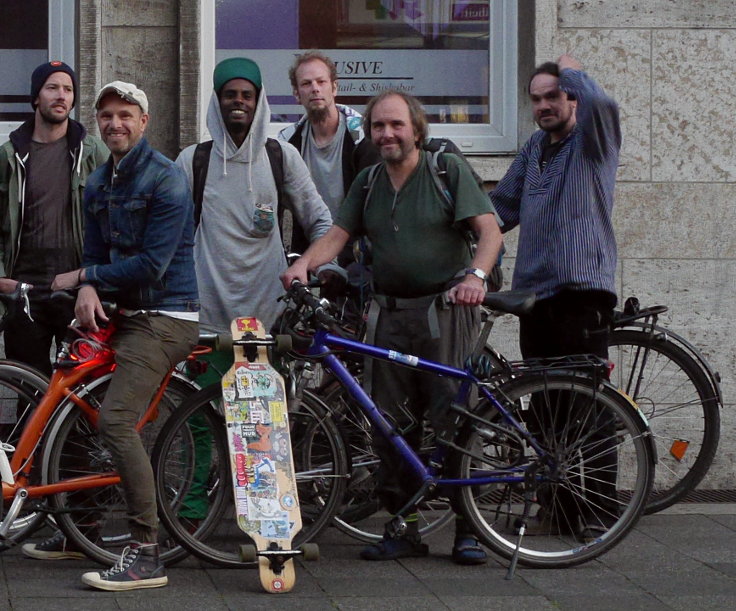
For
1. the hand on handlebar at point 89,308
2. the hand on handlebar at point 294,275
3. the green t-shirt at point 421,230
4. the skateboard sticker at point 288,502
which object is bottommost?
the skateboard sticker at point 288,502

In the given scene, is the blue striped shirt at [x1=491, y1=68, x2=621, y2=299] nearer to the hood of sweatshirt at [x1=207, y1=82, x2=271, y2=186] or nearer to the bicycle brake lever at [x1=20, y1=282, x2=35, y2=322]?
the hood of sweatshirt at [x1=207, y1=82, x2=271, y2=186]

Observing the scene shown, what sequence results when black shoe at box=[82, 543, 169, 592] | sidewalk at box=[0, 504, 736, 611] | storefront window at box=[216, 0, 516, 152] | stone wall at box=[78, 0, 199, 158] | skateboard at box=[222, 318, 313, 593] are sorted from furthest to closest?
storefront window at box=[216, 0, 516, 152] < stone wall at box=[78, 0, 199, 158] < skateboard at box=[222, 318, 313, 593] < black shoe at box=[82, 543, 169, 592] < sidewalk at box=[0, 504, 736, 611]

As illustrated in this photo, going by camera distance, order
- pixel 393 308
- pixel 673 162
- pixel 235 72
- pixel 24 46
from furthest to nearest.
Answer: pixel 24 46 < pixel 673 162 < pixel 235 72 < pixel 393 308

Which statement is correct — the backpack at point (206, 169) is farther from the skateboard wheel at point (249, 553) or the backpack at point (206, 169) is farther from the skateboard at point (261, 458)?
the skateboard wheel at point (249, 553)

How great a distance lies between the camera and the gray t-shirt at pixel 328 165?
22.6 ft

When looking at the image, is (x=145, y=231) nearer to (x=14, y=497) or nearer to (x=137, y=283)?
(x=137, y=283)

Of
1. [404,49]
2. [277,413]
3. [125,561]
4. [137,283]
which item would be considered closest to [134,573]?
[125,561]

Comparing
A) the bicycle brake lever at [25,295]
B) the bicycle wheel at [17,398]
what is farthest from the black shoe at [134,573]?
the bicycle brake lever at [25,295]

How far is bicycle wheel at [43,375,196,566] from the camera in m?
5.79

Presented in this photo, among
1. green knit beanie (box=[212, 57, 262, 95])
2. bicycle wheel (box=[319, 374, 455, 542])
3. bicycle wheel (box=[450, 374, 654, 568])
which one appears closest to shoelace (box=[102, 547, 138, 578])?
bicycle wheel (box=[319, 374, 455, 542])

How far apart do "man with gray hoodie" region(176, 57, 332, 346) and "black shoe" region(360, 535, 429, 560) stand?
1.08 metres

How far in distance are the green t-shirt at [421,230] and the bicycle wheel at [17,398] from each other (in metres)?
1.47

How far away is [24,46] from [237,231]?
2.39m

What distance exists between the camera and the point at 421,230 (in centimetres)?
593
